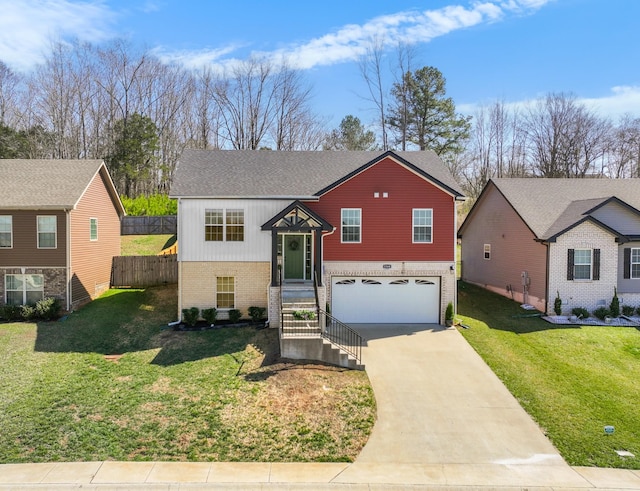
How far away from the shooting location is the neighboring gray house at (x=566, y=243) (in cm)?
1814

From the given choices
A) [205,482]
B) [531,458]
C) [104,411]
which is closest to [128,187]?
[104,411]

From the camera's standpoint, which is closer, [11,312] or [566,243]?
[11,312]

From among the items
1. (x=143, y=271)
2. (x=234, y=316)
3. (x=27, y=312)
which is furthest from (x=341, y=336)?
(x=27, y=312)

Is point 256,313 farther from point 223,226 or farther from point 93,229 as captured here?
point 93,229

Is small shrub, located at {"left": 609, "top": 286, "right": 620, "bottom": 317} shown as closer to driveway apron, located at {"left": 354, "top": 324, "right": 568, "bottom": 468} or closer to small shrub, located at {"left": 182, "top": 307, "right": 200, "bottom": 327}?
driveway apron, located at {"left": 354, "top": 324, "right": 568, "bottom": 468}

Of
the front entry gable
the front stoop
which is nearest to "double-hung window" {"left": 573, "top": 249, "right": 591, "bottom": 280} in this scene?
the front entry gable

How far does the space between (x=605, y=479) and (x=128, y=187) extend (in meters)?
38.5

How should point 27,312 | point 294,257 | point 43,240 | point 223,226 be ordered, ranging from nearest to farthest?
point 27,312 → point 223,226 → point 294,257 → point 43,240

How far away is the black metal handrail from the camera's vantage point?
519 inches

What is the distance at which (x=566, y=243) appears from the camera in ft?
59.5

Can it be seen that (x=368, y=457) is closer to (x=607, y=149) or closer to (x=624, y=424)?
(x=624, y=424)

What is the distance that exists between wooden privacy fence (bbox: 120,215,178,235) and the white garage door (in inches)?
718

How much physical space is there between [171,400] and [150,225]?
23097 mm

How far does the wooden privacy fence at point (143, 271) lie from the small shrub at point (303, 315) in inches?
424
